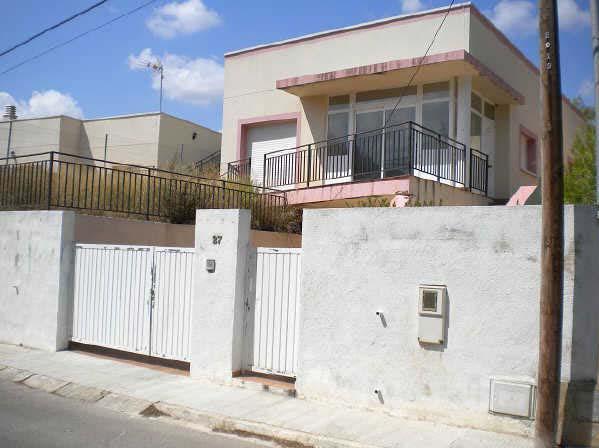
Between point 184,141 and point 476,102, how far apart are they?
570 inches

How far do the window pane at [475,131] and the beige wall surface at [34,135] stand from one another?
18479 millimetres

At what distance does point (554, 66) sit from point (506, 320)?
8.51ft

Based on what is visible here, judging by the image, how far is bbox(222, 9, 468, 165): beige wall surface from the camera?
14789 millimetres

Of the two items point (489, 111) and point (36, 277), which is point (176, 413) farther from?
point (489, 111)

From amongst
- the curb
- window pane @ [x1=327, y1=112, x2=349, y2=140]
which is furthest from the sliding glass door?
the curb

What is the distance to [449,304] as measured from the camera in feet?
21.6

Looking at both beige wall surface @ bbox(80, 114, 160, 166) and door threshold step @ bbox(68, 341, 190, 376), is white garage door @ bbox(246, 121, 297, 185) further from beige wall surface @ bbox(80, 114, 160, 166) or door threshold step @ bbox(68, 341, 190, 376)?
beige wall surface @ bbox(80, 114, 160, 166)

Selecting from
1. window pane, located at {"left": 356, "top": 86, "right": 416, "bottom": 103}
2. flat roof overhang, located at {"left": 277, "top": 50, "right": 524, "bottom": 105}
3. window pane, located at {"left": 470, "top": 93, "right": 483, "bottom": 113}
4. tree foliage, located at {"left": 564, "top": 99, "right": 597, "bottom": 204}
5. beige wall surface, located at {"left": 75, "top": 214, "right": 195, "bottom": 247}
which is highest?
flat roof overhang, located at {"left": 277, "top": 50, "right": 524, "bottom": 105}

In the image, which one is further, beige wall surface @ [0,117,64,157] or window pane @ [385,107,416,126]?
beige wall surface @ [0,117,64,157]

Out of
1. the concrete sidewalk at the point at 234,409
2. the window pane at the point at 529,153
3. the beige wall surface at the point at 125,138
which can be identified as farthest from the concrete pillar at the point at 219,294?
the beige wall surface at the point at 125,138

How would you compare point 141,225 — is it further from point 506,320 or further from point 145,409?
point 506,320

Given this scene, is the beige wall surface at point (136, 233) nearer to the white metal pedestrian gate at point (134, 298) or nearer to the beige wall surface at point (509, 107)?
the white metal pedestrian gate at point (134, 298)

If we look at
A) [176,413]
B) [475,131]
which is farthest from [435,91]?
[176,413]

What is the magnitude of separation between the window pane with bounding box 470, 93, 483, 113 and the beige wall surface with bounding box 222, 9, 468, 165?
1.39 metres
